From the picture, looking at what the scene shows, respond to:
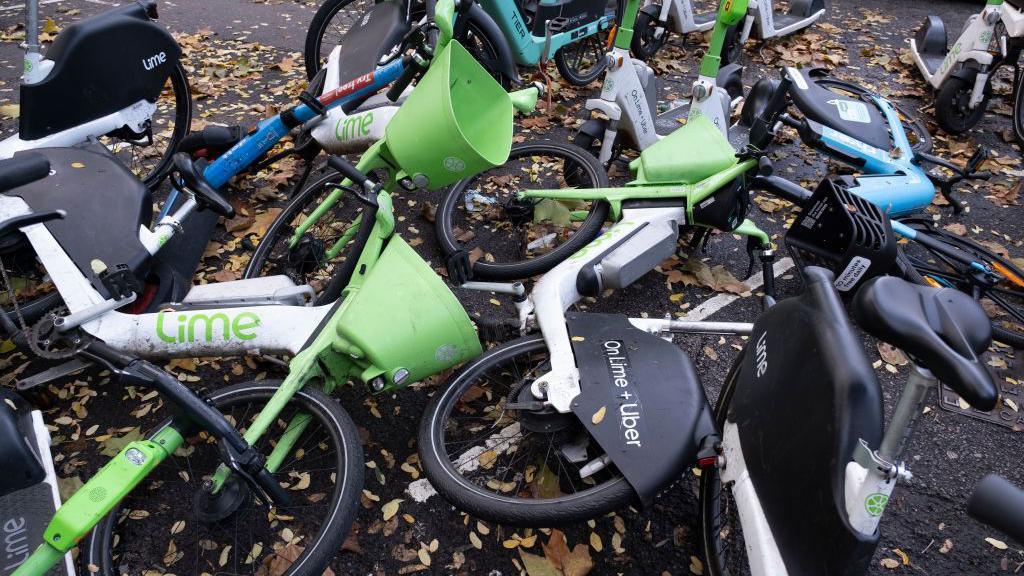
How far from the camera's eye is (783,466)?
2.00 m

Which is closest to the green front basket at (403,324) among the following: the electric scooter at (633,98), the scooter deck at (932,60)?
the electric scooter at (633,98)

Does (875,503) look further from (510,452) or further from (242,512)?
(242,512)

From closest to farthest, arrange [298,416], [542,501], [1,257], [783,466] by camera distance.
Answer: [783,466]
[542,501]
[298,416]
[1,257]

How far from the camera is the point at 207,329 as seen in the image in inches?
112

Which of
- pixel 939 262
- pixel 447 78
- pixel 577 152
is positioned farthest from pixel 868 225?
pixel 447 78

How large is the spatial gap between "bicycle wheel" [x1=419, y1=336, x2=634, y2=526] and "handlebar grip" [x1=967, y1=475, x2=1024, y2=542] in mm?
1187

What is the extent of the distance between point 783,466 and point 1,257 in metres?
3.90

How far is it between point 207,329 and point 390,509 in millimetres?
1211

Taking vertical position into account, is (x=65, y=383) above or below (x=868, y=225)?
below

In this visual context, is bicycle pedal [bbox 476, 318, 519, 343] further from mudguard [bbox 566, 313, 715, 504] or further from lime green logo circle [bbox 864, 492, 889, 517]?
lime green logo circle [bbox 864, 492, 889, 517]

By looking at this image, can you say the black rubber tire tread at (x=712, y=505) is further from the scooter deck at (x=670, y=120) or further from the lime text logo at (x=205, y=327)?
the scooter deck at (x=670, y=120)

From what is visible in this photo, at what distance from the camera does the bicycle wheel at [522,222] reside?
155 inches

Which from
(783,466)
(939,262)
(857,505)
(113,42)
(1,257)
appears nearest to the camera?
(857,505)

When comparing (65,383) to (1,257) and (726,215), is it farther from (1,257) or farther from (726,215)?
(726,215)
